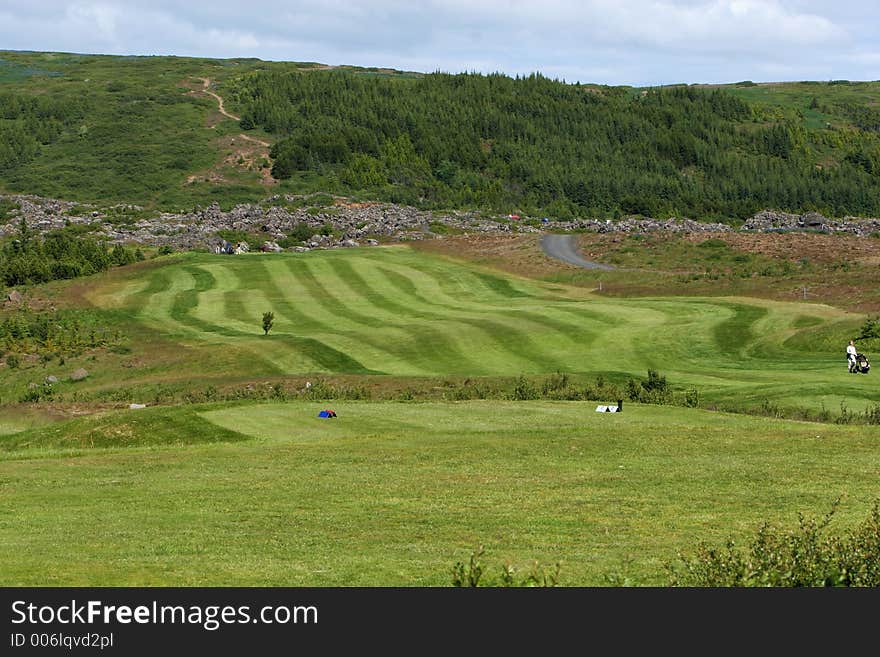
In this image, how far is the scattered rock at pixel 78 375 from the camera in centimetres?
5041

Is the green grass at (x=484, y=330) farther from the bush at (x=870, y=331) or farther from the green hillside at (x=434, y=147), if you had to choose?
the green hillside at (x=434, y=147)

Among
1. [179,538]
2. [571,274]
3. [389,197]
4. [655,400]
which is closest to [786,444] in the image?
[655,400]

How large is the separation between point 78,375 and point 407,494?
33.3 metres

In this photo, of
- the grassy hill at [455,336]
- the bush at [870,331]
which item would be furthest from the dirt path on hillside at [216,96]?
the bush at [870,331]

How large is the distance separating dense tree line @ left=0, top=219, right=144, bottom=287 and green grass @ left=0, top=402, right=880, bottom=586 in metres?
52.5

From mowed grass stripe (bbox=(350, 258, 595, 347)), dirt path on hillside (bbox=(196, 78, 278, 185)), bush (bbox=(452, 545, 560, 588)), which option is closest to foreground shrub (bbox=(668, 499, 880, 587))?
bush (bbox=(452, 545, 560, 588))

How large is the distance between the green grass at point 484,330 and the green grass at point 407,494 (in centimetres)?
1115

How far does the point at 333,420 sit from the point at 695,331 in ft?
91.6

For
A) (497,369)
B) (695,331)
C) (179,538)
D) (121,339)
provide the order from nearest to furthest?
(179,538) < (497,369) < (695,331) < (121,339)

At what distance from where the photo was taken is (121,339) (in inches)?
2314

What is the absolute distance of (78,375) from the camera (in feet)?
166

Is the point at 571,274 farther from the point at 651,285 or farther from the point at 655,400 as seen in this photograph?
the point at 655,400

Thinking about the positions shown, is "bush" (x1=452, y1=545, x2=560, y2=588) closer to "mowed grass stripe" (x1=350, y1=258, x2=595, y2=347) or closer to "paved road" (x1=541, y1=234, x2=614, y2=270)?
"mowed grass stripe" (x1=350, y1=258, x2=595, y2=347)
